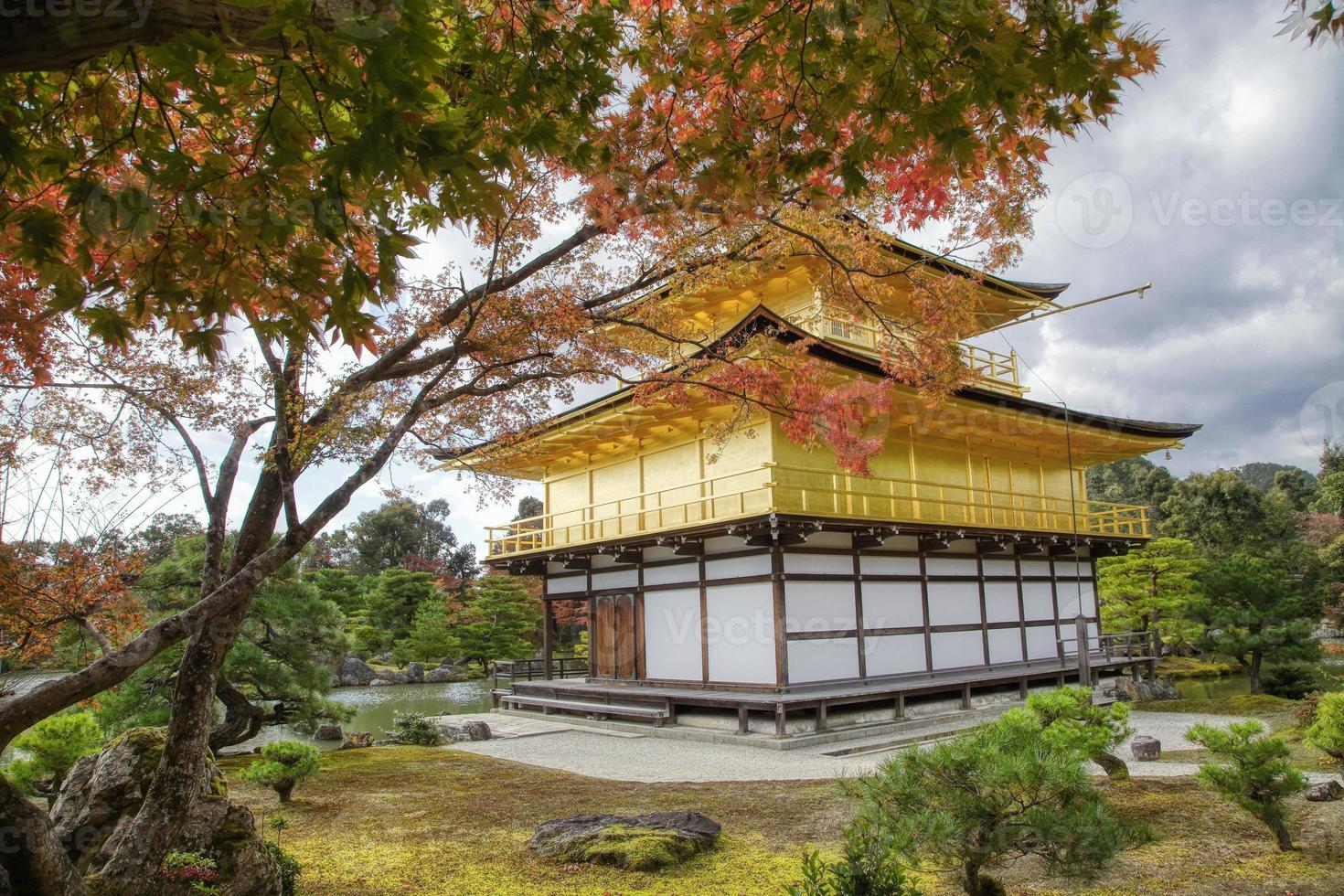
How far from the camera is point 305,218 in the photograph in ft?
9.25

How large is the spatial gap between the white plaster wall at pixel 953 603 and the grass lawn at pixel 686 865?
26.1 ft

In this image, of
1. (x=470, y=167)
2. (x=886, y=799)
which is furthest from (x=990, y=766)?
(x=470, y=167)

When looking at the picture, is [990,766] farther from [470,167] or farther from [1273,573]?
[1273,573]

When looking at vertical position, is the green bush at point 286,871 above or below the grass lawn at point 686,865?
above

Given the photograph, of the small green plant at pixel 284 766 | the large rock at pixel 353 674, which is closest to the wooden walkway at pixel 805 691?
the small green plant at pixel 284 766

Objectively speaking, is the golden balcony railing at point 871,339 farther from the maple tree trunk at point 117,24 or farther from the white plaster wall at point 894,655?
the maple tree trunk at point 117,24

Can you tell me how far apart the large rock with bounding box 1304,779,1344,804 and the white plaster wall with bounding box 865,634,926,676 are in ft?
25.6

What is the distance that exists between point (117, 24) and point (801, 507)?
1155 centimetres

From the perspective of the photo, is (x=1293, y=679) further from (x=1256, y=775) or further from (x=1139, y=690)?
(x=1256, y=775)

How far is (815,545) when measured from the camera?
13.2m

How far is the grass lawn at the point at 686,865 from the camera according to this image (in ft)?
14.8

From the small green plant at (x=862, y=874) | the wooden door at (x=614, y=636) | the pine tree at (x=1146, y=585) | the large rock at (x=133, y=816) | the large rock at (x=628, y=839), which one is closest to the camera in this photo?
the small green plant at (x=862, y=874)

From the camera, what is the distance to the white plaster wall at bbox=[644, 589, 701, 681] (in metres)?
14.0

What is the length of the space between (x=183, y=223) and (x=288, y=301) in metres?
0.45
